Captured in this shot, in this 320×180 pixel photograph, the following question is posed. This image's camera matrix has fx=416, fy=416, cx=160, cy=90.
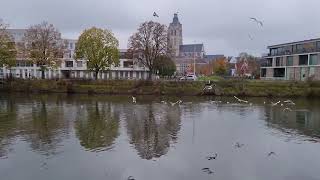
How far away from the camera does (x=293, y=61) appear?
10206cm

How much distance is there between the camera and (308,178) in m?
21.1

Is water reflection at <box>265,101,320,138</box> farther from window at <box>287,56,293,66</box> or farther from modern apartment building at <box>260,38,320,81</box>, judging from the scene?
window at <box>287,56,293,66</box>

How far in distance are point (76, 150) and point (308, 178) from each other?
13780 millimetres

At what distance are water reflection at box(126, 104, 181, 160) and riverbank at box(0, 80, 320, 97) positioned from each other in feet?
93.8

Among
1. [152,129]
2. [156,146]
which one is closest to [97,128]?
[152,129]

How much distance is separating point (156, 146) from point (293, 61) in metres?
82.1

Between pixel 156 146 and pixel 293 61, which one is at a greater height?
pixel 293 61

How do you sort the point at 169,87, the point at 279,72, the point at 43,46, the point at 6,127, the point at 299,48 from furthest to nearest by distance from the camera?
1. the point at 279,72
2. the point at 299,48
3. the point at 43,46
4. the point at 169,87
5. the point at 6,127

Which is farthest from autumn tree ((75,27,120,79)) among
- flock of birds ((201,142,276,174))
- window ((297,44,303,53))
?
flock of birds ((201,142,276,174))

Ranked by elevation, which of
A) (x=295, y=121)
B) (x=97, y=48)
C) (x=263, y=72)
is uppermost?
(x=97, y=48)

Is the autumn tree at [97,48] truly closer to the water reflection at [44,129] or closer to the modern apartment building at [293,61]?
the modern apartment building at [293,61]

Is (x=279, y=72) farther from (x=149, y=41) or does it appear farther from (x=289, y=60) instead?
(x=149, y=41)

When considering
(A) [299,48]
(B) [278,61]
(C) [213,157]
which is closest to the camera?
(C) [213,157]

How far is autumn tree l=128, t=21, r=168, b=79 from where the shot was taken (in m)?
90.4
